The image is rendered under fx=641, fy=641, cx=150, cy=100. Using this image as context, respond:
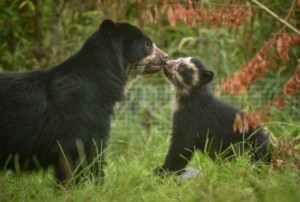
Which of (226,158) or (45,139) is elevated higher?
(45,139)

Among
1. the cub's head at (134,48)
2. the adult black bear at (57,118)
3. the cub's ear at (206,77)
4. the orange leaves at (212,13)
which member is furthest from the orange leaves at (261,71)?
the cub's ear at (206,77)

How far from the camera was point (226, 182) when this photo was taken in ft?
18.2

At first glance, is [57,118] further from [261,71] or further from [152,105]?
[152,105]

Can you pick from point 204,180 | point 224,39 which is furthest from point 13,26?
point 204,180

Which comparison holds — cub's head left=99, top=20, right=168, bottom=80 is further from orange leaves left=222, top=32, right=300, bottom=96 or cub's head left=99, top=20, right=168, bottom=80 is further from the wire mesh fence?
the wire mesh fence

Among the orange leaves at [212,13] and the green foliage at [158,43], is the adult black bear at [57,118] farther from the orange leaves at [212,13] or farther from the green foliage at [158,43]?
the orange leaves at [212,13]

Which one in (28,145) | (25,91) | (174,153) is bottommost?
(174,153)

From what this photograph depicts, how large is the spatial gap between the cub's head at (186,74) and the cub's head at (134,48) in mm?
629

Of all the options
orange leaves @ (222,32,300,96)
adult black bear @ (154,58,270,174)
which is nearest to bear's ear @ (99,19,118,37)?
adult black bear @ (154,58,270,174)

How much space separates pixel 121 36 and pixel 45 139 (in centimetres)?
133

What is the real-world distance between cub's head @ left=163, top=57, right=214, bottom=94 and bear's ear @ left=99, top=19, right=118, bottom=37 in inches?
46.0

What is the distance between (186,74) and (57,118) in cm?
213

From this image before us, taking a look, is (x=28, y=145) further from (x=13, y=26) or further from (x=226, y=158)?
(x=13, y=26)

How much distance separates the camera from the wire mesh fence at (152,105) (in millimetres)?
9625
